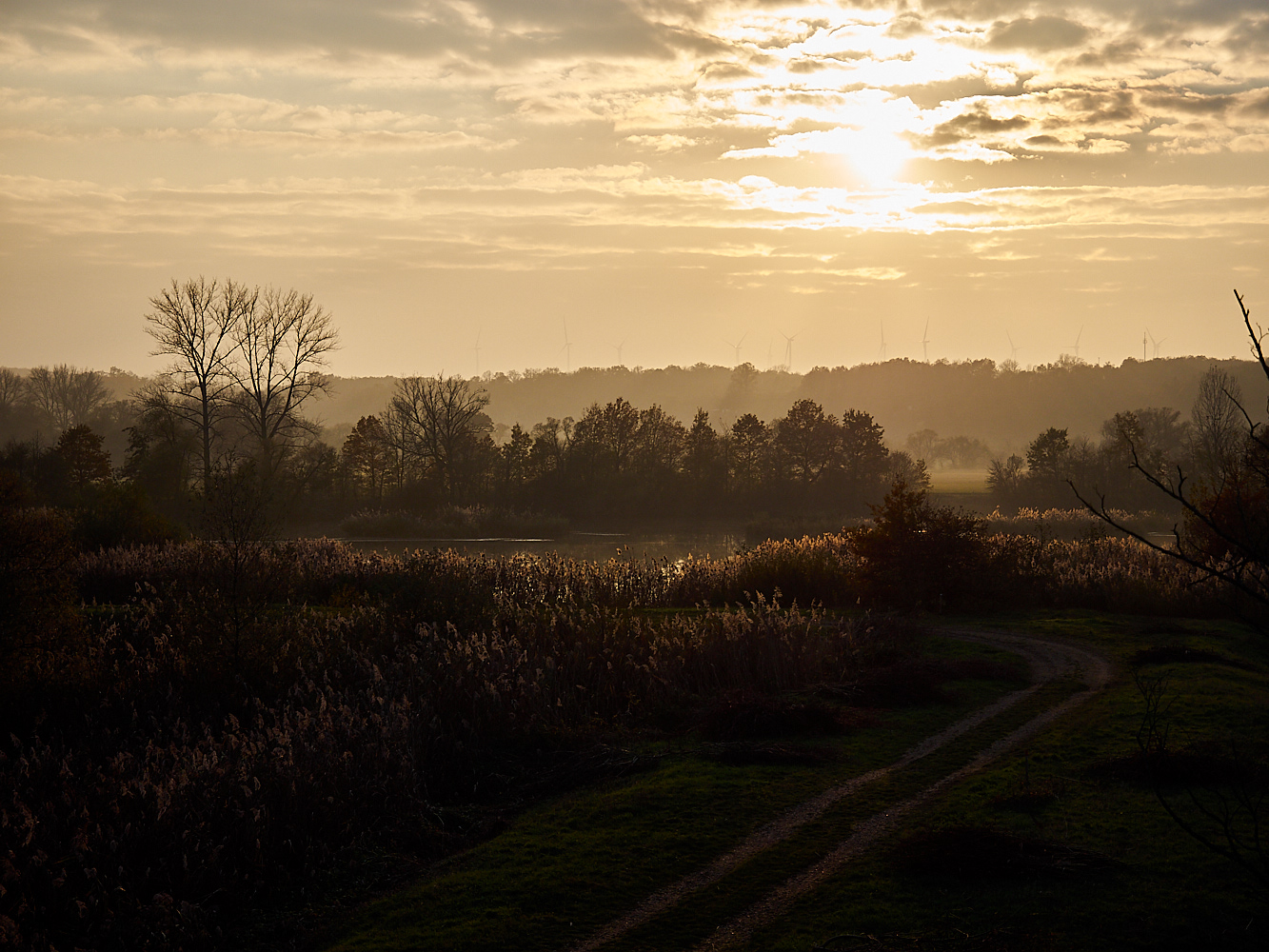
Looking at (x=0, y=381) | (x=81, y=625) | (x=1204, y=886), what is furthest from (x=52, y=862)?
(x=0, y=381)

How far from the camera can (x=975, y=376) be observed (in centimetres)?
18688

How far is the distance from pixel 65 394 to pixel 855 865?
395 feet

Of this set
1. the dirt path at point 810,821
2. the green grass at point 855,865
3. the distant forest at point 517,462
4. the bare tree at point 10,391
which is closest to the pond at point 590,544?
the distant forest at point 517,462

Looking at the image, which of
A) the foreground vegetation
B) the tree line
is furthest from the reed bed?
the tree line

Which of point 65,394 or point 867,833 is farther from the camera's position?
point 65,394

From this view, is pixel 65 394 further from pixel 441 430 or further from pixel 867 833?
pixel 867 833

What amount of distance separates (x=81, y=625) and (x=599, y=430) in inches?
2368

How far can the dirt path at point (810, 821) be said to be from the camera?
21.6ft

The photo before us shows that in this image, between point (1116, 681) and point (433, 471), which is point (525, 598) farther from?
point (433, 471)

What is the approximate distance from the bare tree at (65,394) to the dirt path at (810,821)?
111 m

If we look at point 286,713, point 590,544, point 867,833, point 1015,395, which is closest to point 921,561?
point 867,833

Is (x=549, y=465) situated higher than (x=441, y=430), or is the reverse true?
(x=441, y=430)

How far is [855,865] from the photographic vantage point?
7449 mm

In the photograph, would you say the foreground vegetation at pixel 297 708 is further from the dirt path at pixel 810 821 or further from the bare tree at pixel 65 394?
the bare tree at pixel 65 394
